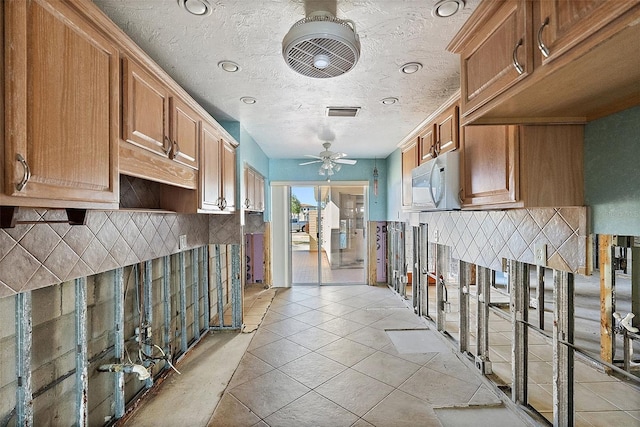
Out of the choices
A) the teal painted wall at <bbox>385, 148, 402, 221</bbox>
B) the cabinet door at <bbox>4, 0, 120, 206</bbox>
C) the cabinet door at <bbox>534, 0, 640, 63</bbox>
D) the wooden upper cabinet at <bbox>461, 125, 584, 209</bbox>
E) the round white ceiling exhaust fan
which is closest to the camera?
the cabinet door at <bbox>534, 0, 640, 63</bbox>

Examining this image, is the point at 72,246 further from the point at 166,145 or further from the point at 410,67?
the point at 410,67

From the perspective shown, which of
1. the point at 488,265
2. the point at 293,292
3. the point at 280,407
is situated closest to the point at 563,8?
the point at 488,265

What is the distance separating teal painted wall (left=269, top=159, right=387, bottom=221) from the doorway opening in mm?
181

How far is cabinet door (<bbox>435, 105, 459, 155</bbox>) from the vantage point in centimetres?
240

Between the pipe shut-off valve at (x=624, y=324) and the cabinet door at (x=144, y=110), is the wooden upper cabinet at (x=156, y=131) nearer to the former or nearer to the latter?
the cabinet door at (x=144, y=110)

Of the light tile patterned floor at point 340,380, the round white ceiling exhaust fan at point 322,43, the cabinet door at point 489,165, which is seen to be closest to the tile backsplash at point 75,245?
the light tile patterned floor at point 340,380

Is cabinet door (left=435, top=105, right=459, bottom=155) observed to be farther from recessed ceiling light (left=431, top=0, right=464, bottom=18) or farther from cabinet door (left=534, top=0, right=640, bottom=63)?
cabinet door (left=534, top=0, right=640, bottom=63)

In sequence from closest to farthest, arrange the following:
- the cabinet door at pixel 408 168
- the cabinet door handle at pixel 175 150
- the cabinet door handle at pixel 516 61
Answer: the cabinet door handle at pixel 516 61, the cabinet door handle at pixel 175 150, the cabinet door at pixel 408 168

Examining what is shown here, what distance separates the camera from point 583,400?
2.37 meters

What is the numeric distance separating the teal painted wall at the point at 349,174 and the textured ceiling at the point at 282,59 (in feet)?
7.51

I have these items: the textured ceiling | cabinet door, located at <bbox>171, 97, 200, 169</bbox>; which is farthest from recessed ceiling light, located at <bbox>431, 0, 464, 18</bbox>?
cabinet door, located at <bbox>171, 97, 200, 169</bbox>

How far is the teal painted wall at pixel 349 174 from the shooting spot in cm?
608

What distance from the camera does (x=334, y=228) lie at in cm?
669

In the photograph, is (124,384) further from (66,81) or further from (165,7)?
(165,7)
